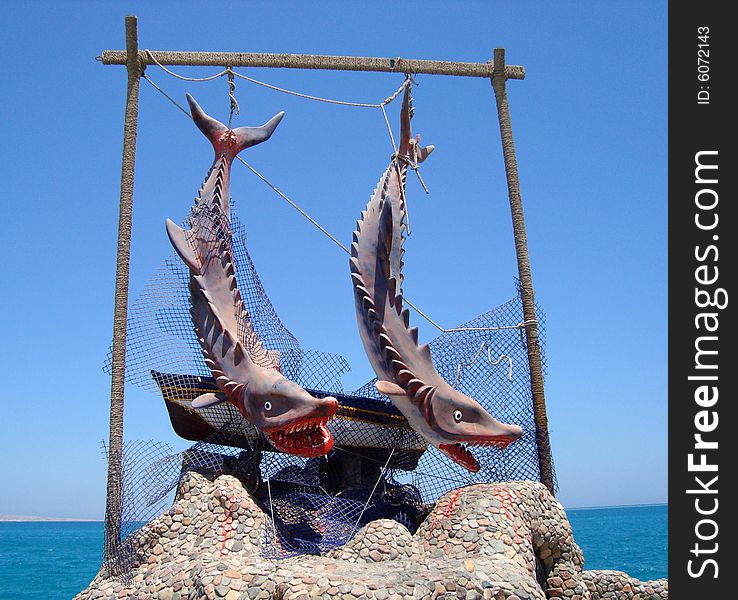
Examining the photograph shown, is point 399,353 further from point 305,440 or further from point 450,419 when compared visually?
point 305,440

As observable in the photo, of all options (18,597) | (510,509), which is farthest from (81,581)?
(510,509)

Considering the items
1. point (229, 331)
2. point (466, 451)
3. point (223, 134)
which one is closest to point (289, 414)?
point (229, 331)

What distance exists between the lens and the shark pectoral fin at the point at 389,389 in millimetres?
9880

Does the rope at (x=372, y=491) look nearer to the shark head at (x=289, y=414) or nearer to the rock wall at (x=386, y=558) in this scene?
the rock wall at (x=386, y=558)

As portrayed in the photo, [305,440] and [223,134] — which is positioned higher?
[223,134]

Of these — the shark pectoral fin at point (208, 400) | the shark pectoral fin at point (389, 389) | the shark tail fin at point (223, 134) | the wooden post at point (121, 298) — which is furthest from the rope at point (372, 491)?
the shark tail fin at point (223, 134)

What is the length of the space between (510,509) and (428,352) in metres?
1.84

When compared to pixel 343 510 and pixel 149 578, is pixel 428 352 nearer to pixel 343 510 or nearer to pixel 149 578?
pixel 343 510

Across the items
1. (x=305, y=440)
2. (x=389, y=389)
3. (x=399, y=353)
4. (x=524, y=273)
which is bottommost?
(x=305, y=440)

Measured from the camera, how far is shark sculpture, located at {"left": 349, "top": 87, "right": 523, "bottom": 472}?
9961 millimetres

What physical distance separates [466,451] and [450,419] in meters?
0.53

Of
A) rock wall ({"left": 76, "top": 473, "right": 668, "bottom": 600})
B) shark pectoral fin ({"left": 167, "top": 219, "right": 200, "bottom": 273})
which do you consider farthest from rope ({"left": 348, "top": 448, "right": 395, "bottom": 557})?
shark pectoral fin ({"left": 167, "top": 219, "right": 200, "bottom": 273})

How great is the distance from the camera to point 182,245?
34.3 feet

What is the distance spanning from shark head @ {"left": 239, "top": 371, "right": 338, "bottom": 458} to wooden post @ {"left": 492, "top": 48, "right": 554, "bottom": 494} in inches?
111
